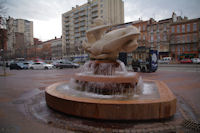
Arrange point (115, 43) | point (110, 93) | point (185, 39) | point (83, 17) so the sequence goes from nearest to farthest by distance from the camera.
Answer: point (110, 93) < point (115, 43) < point (185, 39) < point (83, 17)

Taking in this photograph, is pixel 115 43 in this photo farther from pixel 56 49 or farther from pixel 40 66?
pixel 56 49

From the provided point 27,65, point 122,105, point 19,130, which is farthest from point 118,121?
point 27,65

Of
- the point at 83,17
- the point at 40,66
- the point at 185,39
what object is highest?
the point at 83,17

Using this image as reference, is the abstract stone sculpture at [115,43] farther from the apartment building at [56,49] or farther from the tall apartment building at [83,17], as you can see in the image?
the apartment building at [56,49]

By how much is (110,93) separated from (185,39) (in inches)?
2065

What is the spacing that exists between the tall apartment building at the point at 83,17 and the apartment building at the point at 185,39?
71.4ft

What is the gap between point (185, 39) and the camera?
48.7 metres

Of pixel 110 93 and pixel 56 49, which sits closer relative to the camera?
pixel 110 93

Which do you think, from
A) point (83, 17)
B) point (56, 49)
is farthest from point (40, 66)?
point (56, 49)

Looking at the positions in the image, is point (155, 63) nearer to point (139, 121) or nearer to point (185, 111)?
point (185, 111)

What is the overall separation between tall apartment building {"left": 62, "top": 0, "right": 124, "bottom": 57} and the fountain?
49.0 metres

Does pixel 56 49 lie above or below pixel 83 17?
below

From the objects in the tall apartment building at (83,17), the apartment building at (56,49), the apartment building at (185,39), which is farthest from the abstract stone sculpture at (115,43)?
the apartment building at (56,49)

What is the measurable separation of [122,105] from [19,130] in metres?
2.55
